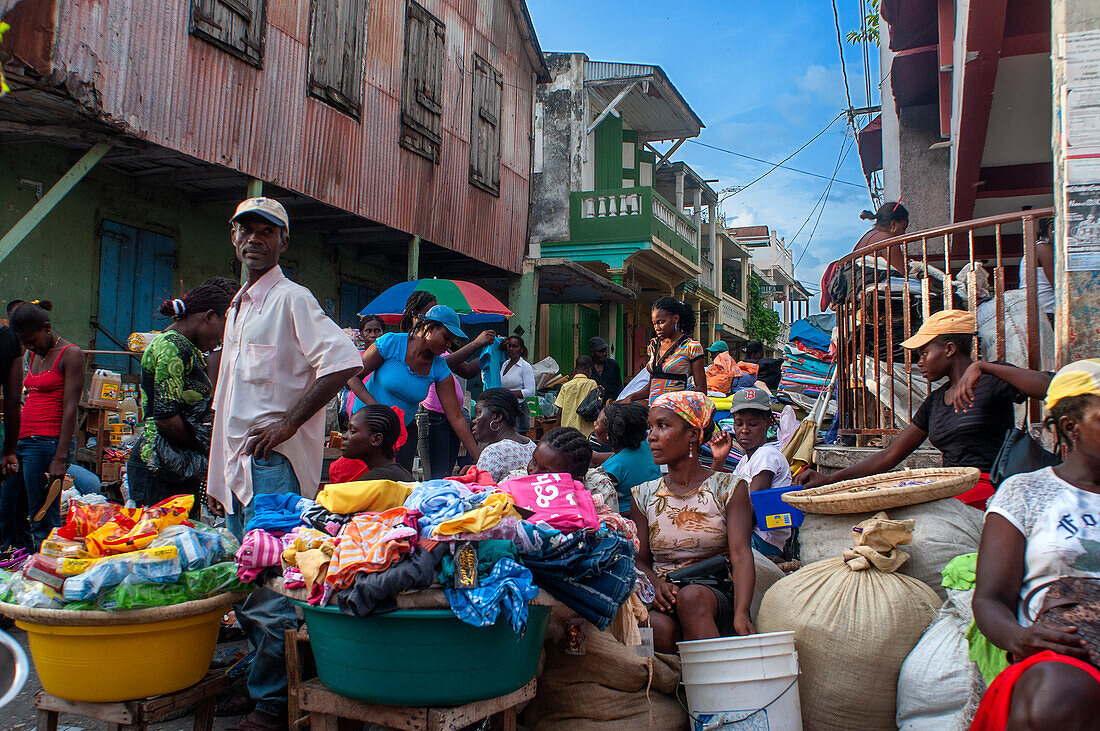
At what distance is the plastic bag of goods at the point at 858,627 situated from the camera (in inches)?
112

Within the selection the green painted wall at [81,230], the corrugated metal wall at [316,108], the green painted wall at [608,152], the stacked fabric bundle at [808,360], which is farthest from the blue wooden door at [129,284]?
the green painted wall at [608,152]

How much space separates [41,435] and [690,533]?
161 inches

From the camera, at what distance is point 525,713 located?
10.2 feet

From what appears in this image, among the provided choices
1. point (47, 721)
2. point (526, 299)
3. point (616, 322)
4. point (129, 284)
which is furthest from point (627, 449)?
point (616, 322)

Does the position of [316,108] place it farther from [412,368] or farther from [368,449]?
[368,449]

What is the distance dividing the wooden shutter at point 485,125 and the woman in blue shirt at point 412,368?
8572 mm

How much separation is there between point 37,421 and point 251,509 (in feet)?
9.18

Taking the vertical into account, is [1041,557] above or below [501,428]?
below

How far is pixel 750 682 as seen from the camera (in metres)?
2.79

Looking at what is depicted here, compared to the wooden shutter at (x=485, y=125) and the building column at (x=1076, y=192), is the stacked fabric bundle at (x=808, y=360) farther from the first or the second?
the wooden shutter at (x=485, y=125)

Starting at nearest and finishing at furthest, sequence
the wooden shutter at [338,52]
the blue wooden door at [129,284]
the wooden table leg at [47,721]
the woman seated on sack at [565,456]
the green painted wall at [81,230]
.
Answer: the wooden table leg at [47,721]
the woman seated on sack at [565,456]
the green painted wall at [81,230]
the blue wooden door at [129,284]
the wooden shutter at [338,52]

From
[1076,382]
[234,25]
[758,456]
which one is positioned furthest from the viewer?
[234,25]

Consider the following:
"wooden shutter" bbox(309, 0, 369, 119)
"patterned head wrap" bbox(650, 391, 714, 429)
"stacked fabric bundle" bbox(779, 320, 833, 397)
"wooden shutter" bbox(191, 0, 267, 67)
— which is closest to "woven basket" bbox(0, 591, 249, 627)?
"patterned head wrap" bbox(650, 391, 714, 429)

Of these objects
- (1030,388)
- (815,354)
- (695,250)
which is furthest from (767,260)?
(1030,388)
